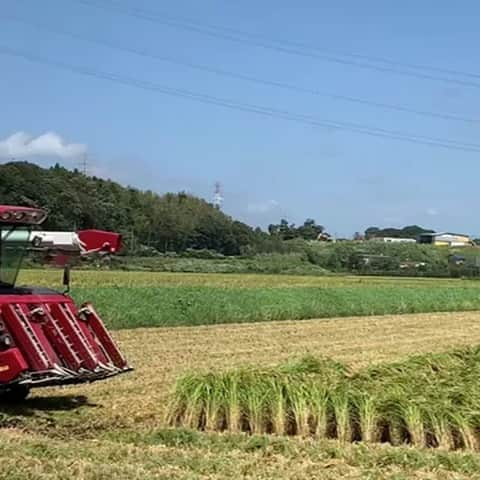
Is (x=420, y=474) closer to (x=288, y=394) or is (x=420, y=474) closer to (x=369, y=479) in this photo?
(x=369, y=479)

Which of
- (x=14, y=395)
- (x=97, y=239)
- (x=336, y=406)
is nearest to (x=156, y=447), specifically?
(x=336, y=406)

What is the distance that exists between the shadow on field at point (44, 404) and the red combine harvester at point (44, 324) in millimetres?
178

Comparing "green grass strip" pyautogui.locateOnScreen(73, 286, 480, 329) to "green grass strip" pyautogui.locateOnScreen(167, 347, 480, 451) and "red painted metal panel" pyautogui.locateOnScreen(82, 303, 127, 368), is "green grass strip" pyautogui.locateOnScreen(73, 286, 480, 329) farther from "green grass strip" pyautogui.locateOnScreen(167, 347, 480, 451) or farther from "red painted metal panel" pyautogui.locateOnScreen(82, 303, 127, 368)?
"green grass strip" pyautogui.locateOnScreen(167, 347, 480, 451)

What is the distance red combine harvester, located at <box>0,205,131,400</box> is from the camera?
1066 cm

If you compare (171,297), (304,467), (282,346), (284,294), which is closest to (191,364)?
(282,346)

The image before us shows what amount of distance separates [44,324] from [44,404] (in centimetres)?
143

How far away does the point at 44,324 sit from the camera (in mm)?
11211

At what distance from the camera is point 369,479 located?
754 centimetres

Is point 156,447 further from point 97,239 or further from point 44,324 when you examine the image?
point 97,239

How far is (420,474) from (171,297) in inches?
835

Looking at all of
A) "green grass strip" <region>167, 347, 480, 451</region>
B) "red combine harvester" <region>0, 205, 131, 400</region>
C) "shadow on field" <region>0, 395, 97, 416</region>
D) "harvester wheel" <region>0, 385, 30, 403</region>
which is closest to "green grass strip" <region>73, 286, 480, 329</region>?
"shadow on field" <region>0, 395, 97, 416</region>

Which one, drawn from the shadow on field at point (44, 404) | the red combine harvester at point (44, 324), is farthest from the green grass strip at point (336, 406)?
the shadow on field at point (44, 404)

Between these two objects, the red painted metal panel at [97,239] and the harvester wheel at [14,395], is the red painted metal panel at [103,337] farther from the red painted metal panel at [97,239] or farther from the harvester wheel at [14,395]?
the harvester wheel at [14,395]

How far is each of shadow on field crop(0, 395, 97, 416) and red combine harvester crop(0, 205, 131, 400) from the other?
0.18 metres
